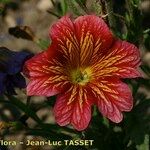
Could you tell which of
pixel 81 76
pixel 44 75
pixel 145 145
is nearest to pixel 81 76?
pixel 81 76

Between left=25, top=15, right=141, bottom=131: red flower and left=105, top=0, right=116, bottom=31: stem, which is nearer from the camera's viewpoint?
left=25, top=15, right=141, bottom=131: red flower

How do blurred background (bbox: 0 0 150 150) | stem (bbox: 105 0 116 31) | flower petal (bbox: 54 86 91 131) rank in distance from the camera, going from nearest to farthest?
1. flower petal (bbox: 54 86 91 131)
2. stem (bbox: 105 0 116 31)
3. blurred background (bbox: 0 0 150 150)

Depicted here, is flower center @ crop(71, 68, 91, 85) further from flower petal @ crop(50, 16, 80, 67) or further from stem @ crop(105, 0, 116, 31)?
stem @ crop(105, 0, 116, 31)

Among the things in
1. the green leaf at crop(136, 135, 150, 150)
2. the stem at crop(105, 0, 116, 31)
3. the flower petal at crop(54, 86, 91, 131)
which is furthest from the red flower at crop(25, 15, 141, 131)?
the green leaf at crop(136, 135, 150, 150)

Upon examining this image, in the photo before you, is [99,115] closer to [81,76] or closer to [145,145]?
[145,145]

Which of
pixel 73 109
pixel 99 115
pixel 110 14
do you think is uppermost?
pixel 110 14

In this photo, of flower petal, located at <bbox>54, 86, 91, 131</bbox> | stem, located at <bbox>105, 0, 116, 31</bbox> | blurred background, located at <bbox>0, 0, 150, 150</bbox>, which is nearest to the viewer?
flower petal, located at <bbox>54, 86, 91, 131</bbox>
